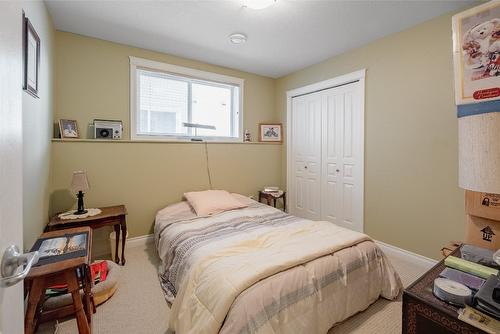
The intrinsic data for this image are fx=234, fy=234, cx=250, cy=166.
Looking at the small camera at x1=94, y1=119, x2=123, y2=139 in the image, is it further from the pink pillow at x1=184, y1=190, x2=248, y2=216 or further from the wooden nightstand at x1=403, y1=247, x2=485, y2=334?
the wooden nightstand at x1=403, y1=247, x2=485, y2=334

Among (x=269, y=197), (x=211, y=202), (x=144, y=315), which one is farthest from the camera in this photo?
(x=269, y=197)

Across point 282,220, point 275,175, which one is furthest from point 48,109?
point 275,175

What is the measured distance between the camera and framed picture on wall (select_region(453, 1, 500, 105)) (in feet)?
5.11

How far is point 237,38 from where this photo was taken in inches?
106

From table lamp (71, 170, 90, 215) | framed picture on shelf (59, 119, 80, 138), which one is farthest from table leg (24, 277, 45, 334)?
framed picture on shelf (59, 119, 80, 138)

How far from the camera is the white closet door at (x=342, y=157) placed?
3.06 metres

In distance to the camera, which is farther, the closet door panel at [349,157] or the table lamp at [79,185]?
the closet door panel at [349,157]

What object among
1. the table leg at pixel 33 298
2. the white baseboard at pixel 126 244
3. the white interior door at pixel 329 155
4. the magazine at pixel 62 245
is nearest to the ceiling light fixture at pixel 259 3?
the white interior door at pixel 329 155

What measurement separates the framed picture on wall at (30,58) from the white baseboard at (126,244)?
1.72m

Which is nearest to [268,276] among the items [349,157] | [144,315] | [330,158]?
[144,315]

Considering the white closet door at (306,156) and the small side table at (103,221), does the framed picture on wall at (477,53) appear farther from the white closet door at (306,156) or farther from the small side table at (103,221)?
the small side table at (103,221)

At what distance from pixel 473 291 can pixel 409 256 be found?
73.2 inches

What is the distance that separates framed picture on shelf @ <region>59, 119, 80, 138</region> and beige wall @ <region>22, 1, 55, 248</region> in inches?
5.2

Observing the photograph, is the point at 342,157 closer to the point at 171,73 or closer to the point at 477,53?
the point at 477,53
